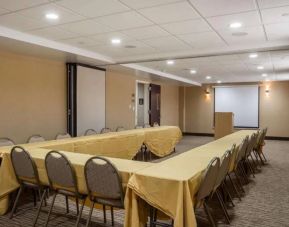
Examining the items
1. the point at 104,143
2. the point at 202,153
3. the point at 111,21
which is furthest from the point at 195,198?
the point at 104,143

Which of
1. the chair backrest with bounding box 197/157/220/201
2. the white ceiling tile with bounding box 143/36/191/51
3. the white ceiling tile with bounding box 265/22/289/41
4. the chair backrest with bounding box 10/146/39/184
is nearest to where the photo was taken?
the chair backrest with bounding box 197/157/220/201

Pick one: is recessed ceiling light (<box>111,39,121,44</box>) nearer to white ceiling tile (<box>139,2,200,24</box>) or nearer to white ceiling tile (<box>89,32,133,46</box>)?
white ceiling tile (<box>89,32,133,46</box>)

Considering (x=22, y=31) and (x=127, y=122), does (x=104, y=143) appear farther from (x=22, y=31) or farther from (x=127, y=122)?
(x=127, y=122)

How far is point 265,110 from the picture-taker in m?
12.1

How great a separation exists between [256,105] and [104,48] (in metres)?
8.96

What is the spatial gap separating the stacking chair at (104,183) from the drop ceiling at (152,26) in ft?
6.09

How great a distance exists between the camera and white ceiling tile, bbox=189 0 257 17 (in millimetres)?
3127

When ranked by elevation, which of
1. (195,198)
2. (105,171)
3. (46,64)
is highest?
(46,64)

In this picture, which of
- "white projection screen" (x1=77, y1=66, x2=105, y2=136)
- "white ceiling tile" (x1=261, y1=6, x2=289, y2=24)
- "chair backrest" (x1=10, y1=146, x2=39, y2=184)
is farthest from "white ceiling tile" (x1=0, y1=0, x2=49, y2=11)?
"white projection screen" (x1=77, y1=66, x2=105, y2=136)

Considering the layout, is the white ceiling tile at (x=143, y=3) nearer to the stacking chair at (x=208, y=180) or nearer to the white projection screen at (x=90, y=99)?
the stacking chair at (x=208, y=180)

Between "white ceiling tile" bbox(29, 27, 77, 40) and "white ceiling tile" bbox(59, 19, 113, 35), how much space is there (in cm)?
18

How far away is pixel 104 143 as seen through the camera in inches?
210

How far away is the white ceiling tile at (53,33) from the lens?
4319mm

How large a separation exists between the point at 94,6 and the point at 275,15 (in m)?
2.31
